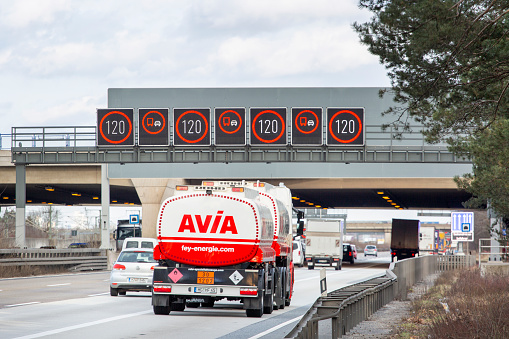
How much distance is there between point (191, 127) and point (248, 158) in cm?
332

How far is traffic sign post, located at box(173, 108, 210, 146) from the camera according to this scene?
4172 centimetres

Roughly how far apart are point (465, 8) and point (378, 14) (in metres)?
1.49

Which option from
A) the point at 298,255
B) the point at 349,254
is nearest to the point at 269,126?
the point at 298,255

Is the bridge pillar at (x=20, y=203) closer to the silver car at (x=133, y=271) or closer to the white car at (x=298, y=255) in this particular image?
the white car at (x=298, y=255)

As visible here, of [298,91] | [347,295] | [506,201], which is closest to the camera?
[347,295]

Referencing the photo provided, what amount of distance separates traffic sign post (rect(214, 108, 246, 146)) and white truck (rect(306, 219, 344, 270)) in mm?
16716

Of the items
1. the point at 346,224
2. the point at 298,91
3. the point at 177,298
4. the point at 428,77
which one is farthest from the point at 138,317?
the point at 346,224

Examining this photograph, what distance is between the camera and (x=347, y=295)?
53.3ft

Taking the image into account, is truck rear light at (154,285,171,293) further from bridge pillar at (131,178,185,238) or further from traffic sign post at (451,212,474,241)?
bridge pillar at (131,178,185,238)

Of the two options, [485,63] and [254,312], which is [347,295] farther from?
[485,63]

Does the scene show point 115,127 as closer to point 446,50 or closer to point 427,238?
point 446,50

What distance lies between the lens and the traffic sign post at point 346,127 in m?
40.9

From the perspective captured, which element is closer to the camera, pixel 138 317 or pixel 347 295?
pixel 347 295

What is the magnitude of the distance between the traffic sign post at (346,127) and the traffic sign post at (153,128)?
8389mm
